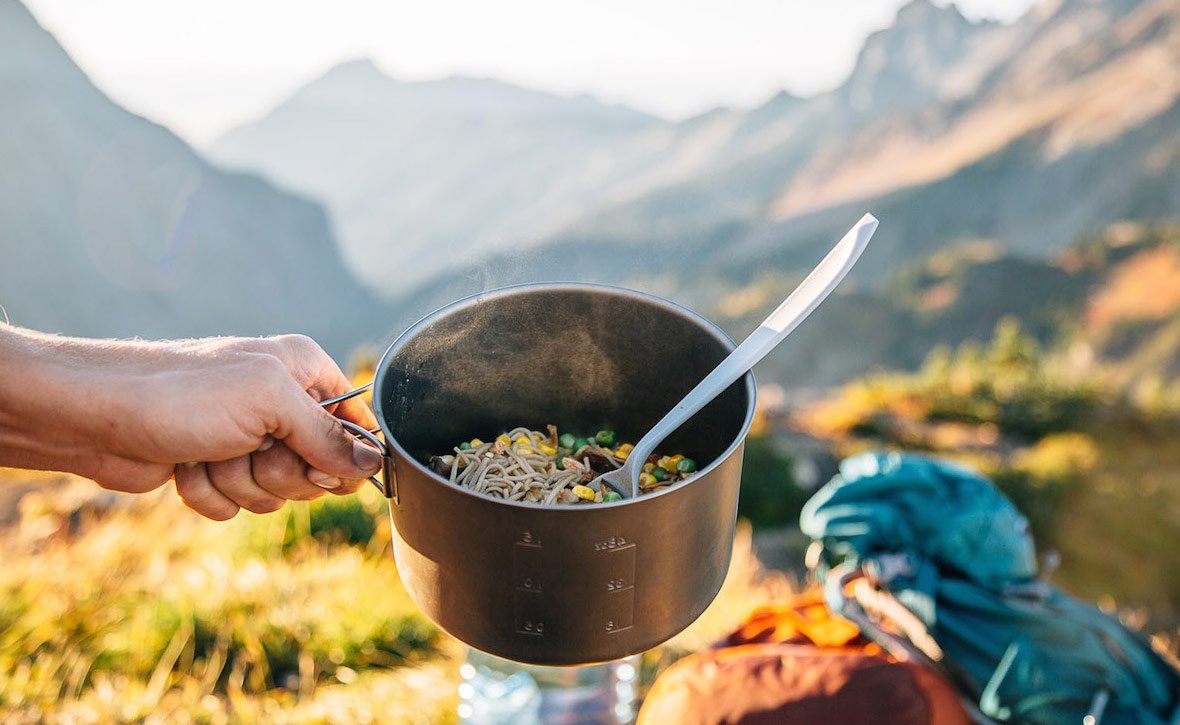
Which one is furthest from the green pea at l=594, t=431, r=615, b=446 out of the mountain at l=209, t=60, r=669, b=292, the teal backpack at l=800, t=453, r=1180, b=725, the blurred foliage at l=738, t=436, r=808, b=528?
the mountain at l=209, t=60, r=669, b=292

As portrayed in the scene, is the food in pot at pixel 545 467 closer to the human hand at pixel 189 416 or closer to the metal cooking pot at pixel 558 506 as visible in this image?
the metal cooking pot at pixel 558 506

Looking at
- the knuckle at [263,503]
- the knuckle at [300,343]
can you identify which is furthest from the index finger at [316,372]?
the knuckle at [263,503]

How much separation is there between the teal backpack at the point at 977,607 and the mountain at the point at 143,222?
59589 mm

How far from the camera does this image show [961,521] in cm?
320

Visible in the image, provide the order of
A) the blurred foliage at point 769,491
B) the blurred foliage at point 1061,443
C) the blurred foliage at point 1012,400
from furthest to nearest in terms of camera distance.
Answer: the blurred foliage at point 1012,400 < the blurred foliage at point 769,491 < the blurred foliage at point 1061,443

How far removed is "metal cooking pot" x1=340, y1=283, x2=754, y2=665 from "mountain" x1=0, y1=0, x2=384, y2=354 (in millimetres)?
60521

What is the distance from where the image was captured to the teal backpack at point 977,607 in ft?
9.61

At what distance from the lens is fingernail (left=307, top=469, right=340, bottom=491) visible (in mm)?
1851

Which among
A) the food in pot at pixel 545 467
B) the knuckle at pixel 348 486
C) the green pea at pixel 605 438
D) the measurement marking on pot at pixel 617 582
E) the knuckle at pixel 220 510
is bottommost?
the knuckle at pixel 220 510

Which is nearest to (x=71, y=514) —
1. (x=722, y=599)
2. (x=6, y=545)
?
(x=6, y=545)

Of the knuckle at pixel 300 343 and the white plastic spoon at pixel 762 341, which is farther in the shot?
the knuckle at pixel 300 343

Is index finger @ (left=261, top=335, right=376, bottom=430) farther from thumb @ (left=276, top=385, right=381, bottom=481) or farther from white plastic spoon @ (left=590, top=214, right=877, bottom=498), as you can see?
white plastic spoon @ (left=590, top=214, right=877, bottom=498)

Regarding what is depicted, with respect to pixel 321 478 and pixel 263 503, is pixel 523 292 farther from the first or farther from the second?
pixel 263 503

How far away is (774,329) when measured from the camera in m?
1.59
